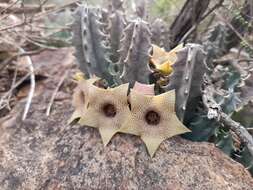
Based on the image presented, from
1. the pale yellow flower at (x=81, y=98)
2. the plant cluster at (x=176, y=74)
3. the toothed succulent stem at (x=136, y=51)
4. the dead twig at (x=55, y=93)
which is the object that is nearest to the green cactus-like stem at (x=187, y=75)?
the plant cluster at (x=176, y=74)

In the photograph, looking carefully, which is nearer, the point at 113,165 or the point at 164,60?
the point at 113,165

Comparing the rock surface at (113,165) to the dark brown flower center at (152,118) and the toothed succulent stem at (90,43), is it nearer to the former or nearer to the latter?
the dark brown flower center at (152,118)

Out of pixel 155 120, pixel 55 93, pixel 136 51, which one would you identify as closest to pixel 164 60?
pixel 136 51

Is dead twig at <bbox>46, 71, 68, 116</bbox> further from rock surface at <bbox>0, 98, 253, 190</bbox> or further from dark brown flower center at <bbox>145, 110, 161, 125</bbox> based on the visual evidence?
dark brown flower center at <bbox>145, 110, 161, 125</bbox>

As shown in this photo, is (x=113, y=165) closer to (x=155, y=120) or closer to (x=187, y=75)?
(x=155, y=120)

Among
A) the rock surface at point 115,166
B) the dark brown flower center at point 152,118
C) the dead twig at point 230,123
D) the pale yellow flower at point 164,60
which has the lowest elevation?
the rock surface at point 115,166

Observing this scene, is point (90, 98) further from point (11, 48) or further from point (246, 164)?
point (11, 48)

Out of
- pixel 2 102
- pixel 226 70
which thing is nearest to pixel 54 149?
pixel 2 102
